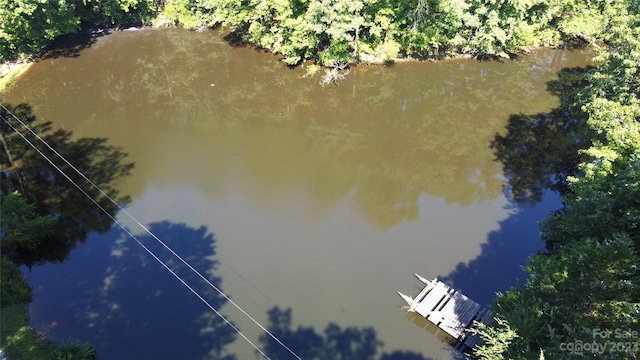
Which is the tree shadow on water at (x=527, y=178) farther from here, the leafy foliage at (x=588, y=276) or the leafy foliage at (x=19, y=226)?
the leafy foliage at (x=19, y=226)

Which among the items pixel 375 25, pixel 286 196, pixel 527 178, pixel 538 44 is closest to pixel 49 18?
pixel 375 25

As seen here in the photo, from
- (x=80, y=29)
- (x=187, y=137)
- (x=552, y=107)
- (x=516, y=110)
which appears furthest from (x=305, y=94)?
(x=80, y=29)

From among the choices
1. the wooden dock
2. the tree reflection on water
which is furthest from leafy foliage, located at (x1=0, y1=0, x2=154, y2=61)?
the wooden dock

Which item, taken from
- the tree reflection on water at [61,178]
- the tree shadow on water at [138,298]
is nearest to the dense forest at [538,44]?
the tree reflection on water at [61,178]

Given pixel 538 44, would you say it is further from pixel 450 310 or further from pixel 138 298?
pixel 138 298

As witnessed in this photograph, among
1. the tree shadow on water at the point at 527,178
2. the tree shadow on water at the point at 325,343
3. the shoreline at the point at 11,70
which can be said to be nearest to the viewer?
the tree shadow on water at the point at 325,343
